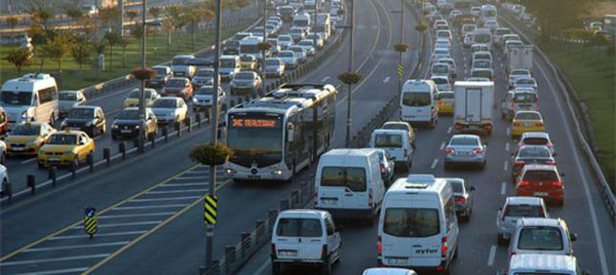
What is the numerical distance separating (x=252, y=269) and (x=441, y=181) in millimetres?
5732

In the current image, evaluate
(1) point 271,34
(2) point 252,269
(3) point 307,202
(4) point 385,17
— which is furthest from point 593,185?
(4) point 385,17

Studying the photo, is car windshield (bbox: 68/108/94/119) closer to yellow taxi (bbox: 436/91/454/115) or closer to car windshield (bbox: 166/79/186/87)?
car windshield (bbox: 166/79/186/87)

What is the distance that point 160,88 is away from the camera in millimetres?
A: 92875

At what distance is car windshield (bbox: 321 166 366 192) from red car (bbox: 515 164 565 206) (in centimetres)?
765

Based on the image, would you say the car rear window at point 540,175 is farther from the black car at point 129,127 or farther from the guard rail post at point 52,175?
the black car at point 129,127

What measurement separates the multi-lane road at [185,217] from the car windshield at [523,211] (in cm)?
119

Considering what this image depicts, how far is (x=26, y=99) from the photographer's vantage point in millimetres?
67500

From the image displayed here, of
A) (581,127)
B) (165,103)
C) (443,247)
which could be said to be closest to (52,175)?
(443,247)

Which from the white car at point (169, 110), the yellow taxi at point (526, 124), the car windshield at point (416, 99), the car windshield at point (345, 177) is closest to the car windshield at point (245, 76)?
the white car at point (169, 110)

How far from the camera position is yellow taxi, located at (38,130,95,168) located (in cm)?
5591

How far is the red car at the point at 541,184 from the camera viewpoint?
4778 cm

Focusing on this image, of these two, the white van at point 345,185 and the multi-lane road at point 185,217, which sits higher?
the white van at point 345,185

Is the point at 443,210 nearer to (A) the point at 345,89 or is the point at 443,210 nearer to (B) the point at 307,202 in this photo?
(B) the point at 307,202

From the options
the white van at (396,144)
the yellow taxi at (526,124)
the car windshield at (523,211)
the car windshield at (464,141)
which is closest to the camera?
the car windshield at (523,211)
